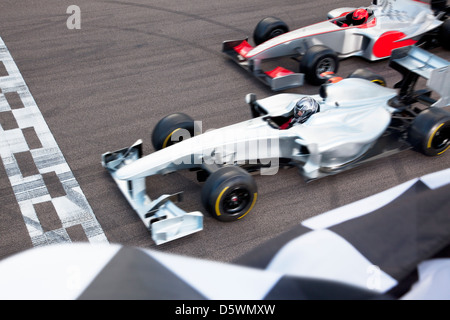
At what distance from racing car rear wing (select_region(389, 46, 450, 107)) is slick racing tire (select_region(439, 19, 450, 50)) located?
1.91 meters

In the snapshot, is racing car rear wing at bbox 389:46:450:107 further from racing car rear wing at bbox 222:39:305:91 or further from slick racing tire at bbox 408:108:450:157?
racing car rear wing at bbox 222:39:305:91

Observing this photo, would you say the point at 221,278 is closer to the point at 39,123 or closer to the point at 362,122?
the point at 362,122

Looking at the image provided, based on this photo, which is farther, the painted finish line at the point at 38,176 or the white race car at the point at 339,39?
the white race car at the point at 339,39

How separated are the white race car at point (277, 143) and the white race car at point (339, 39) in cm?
97

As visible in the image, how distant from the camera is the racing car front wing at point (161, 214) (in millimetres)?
3469

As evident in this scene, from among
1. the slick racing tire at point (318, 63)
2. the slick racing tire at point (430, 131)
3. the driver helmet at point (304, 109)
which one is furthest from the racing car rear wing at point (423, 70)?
the driver helmet at point (304, 109)

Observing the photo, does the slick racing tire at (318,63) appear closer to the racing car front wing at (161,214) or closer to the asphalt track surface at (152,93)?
the asphalt track surface at (152,93)

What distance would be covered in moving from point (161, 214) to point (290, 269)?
2.35 metres

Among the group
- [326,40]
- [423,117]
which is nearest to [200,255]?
[423,117]

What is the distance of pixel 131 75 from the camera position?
19.7 ft

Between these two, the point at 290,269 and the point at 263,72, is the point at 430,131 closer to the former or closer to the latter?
the point at 263,72

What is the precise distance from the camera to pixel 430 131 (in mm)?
4176

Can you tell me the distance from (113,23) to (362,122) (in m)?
4.57

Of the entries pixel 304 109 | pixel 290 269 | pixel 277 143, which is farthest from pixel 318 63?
pixel 290 269
